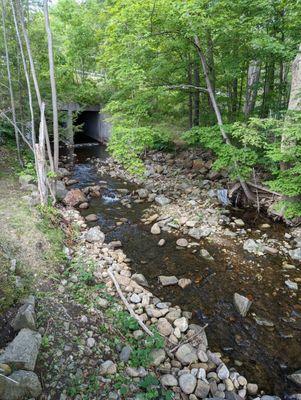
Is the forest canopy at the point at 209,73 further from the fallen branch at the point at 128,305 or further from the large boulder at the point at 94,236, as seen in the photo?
the fallen branch at the point at 128,305

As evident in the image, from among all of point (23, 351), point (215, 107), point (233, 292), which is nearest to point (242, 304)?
point (233, 292)

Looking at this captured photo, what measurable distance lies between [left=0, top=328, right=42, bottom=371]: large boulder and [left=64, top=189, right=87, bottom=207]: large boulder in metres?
5.65

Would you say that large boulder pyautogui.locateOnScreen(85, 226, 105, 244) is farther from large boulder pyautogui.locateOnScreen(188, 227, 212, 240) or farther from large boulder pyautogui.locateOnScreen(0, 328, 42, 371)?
large boulder pyautogui.locateOnScreen(0, 328, 42, 371)

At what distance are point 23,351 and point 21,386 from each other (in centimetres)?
36

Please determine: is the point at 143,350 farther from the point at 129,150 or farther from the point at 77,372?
the point at 129,150

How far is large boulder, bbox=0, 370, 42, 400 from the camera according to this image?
2.49 metres

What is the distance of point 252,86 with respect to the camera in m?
8.50

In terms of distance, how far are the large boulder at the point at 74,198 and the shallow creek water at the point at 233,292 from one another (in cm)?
119

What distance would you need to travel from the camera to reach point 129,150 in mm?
7535

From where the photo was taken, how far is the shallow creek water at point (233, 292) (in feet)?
12.6

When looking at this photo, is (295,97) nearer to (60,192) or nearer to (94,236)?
(94,236)

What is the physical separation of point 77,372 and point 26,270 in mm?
1913

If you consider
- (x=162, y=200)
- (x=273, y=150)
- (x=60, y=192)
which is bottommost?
(x=162, y=200)

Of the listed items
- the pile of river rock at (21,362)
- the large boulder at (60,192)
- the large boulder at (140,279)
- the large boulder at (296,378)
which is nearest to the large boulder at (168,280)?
the large boulder at (140,279)
